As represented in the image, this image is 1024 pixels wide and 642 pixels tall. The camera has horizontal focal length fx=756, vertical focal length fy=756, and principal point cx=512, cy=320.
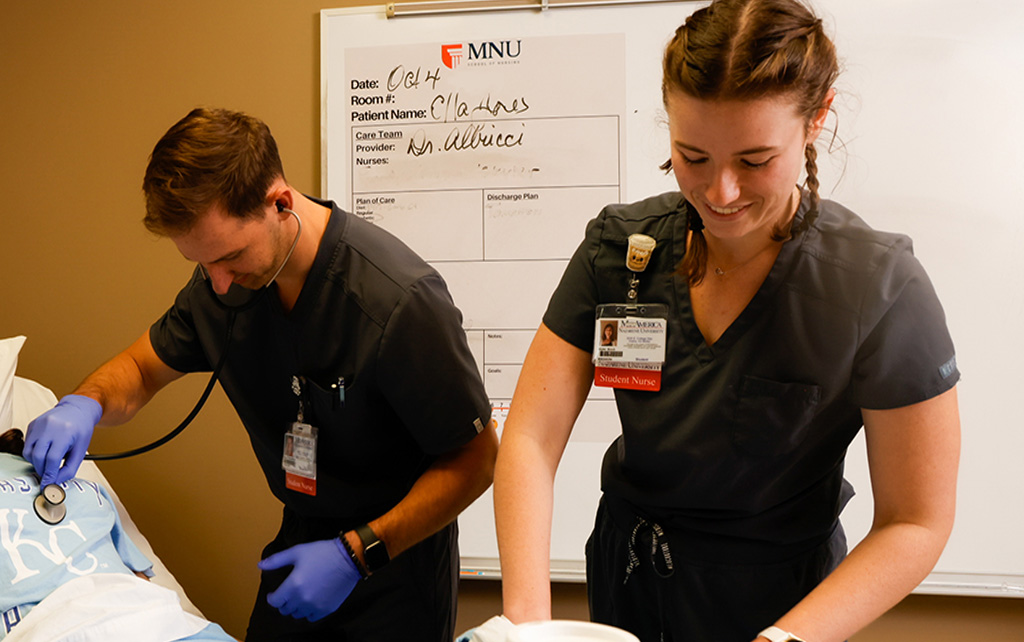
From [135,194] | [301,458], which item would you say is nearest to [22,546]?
[301,458]

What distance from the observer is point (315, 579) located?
1.18m

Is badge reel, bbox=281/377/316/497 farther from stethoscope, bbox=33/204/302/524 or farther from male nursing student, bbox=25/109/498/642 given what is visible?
stethoscope, bbox=33/204/302/524

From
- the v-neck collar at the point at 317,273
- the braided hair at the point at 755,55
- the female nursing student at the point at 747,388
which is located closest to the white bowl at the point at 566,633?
the female nursing student at the point at 747,388

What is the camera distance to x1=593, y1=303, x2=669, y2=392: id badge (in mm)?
1007

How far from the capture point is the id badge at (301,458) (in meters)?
1.29

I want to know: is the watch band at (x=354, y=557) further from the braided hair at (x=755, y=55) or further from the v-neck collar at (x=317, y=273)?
the braided hair at (x=755, y=55)

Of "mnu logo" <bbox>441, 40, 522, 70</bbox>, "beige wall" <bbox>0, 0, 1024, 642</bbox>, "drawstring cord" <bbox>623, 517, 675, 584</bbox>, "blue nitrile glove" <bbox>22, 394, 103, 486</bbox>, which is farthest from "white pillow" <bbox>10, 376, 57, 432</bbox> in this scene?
"drawstring cord" <bbox>623, 517, 675, 584</bbox>

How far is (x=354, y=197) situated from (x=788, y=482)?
1.55 meters

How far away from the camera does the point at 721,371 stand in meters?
0.98

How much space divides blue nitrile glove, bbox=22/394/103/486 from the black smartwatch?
21.5 inches

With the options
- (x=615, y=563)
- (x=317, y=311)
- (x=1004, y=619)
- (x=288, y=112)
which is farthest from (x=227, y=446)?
(x=1004, y=619)

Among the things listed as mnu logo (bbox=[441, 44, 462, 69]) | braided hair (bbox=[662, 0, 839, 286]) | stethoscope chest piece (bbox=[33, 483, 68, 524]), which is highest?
mnu logo (bbox=[441, 44, 462, 69])

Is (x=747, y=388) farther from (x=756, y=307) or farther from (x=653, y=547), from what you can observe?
(x=653, y=547)

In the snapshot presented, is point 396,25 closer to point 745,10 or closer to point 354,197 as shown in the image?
point 354,197
